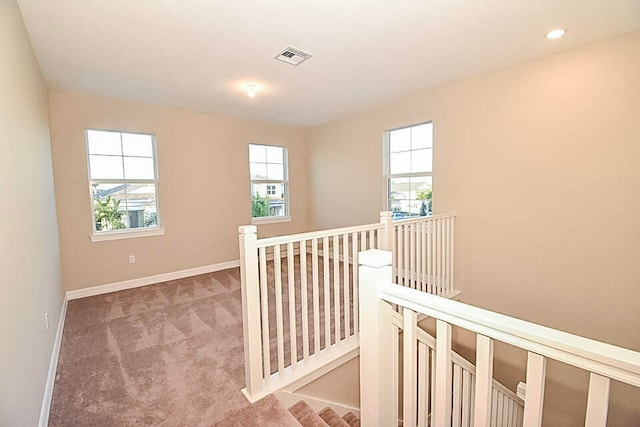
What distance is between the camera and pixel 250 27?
220cm

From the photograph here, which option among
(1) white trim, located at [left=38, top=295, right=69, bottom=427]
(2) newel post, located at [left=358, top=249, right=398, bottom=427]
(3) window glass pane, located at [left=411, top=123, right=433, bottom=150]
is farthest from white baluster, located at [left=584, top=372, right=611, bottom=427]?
(3) window glass pane, located at [left=411, top=123, right=433, bottom=150]

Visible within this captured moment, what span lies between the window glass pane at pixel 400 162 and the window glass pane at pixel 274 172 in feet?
7.05

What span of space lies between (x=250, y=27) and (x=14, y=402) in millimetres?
2519

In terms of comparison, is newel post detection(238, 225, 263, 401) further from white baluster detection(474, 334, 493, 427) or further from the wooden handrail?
white baluster detection(474, 334, 493, 427)

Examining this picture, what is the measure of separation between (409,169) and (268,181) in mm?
2525

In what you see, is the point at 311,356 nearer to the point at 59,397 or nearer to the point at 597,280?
the point at 59,397

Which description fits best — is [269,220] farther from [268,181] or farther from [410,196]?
[410,196]

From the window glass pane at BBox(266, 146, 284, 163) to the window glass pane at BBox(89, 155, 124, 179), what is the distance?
2284 mm

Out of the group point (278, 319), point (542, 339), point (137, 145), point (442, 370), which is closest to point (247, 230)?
point (278, 319)

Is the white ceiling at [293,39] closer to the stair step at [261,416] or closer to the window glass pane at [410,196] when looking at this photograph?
the window glass pane at [410,196]

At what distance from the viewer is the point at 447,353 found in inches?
35.2

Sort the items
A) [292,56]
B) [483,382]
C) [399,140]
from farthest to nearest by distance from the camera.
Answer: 1. [399,140]
2. [292,56]
3. [483,382]

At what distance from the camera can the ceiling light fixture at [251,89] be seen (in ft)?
11.1

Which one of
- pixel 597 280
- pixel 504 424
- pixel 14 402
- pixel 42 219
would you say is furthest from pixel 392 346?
pixel 42 219
